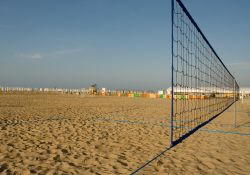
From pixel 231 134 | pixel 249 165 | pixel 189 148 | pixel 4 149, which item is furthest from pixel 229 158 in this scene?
pixel 4 149

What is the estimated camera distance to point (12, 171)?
3.54m

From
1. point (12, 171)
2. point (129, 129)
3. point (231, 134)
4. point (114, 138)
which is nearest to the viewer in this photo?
point (12, 171)

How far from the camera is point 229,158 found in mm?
4488

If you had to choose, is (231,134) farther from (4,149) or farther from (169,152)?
(4,149)

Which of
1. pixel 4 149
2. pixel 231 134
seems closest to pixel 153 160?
pixel 4 149

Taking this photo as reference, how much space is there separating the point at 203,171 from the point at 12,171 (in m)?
2.92

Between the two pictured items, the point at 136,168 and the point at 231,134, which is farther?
the point at 231,134

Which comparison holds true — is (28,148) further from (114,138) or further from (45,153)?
(114,138)

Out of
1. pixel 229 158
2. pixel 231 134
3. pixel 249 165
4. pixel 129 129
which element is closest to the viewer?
pixel 249 165

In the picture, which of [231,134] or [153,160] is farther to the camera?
[231,134]

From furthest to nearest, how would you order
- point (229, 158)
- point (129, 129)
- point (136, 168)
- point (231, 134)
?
point (129, 129)
point (231, 134)
point (229, 158)
point (136, 168)

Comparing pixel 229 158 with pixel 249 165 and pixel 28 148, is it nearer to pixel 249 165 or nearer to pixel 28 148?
pixel 249 165

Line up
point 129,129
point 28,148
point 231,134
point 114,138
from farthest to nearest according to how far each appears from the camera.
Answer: point 129,129
point 231,134
point 114,138
point 28,148

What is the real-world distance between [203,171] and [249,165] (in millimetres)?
959
